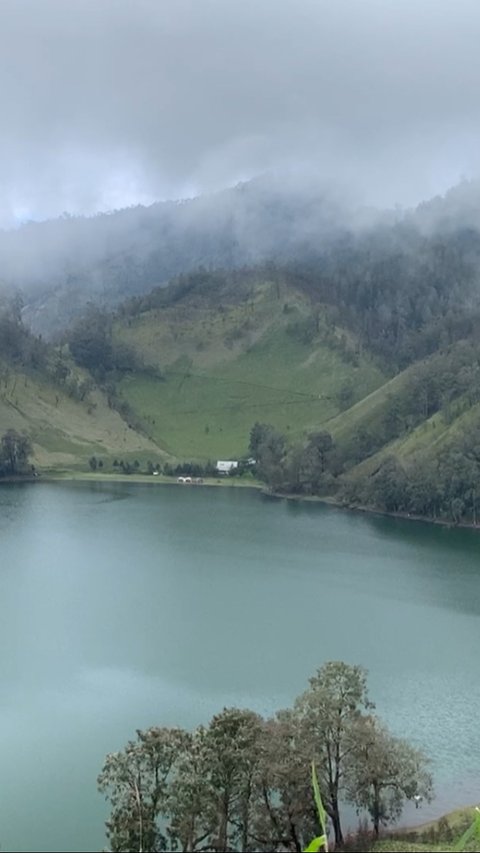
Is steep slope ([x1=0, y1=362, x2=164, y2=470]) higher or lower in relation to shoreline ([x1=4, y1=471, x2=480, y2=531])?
higher

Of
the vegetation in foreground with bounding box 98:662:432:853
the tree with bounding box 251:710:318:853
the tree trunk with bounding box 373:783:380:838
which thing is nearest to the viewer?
the vegetation in foreground with bounding box 98:662:432:853

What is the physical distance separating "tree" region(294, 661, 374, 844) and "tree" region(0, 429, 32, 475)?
139514mm

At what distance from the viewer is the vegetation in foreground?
2838cm

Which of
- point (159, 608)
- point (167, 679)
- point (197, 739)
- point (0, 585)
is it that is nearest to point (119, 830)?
point (197, 739)

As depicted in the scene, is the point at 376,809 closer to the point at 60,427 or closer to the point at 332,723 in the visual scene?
the point at 332,723

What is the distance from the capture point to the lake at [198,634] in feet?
133

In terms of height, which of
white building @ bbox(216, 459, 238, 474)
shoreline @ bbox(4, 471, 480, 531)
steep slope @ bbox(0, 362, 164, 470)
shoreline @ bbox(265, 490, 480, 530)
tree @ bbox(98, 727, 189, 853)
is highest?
steep slope @ bbox(0, 362, 164, 470)

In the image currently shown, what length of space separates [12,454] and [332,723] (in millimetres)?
141821

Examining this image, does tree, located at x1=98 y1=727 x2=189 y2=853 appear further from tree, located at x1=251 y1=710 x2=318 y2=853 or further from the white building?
the white building

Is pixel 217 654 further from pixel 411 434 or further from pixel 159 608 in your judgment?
pixel 411 434

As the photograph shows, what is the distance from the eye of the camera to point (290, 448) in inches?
6639

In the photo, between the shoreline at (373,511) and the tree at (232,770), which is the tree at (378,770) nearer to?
the tree at (232,770)

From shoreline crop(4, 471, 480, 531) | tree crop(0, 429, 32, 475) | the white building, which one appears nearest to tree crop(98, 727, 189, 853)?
shoreline crop(4, 471, 480, 531)

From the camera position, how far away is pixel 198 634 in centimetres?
6350
